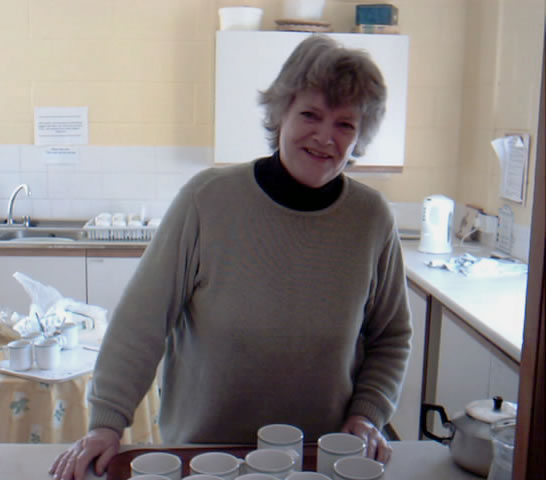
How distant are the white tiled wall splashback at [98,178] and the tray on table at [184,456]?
2866 millimetres

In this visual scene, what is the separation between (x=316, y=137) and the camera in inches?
56.0

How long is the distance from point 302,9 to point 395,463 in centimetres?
295

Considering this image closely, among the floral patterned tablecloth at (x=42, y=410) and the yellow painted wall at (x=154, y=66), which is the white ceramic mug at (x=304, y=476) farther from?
the yellow painted wall at (x=154, y=66)

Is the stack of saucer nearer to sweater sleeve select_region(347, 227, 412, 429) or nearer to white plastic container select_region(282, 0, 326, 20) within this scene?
white plastic container select_region(282, 0, 326, 20)

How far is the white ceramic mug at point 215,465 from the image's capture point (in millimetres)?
1057

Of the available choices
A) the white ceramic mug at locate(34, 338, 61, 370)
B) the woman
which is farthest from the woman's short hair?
the white ceramic mug at locate(34, 338, 61, 370)

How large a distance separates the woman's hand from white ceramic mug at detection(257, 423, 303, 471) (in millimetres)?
198

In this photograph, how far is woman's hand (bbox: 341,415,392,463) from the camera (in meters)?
1.29

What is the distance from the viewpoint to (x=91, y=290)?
368cm

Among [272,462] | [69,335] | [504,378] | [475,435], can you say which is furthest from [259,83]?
[272,462]

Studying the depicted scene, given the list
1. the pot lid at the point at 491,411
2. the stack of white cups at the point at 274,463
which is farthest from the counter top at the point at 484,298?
the stack of white cups at the point at 274,463

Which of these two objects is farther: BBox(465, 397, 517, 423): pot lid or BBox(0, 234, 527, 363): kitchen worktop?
BBox(0, 234, 527, 363): kitchen worktop

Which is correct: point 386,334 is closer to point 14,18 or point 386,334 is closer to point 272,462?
point 272,462

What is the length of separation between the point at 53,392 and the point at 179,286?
100 cm
